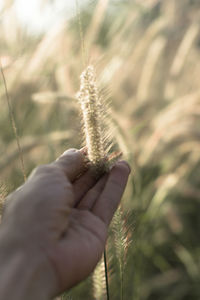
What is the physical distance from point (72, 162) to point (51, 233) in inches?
9.1

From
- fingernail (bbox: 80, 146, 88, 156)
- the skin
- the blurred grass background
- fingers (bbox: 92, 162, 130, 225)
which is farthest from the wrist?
the blurred grass background

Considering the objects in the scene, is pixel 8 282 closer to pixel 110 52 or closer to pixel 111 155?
pixel 111 155

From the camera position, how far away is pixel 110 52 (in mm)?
2182

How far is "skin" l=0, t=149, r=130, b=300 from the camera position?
63 cm

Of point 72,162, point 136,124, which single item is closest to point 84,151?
point 72,162

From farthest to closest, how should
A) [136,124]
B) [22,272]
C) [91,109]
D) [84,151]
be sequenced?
[136,124] < [84,151] < [91,109] < [22,272]

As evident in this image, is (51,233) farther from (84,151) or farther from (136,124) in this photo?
(136,124)

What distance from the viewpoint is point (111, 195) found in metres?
0.87

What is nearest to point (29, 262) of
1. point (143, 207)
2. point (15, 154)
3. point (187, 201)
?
point (15, 154)

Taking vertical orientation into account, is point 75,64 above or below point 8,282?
above

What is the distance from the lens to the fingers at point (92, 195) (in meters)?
0.90

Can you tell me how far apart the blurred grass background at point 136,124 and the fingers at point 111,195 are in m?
0.54

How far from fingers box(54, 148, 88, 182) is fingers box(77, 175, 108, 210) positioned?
57 mm

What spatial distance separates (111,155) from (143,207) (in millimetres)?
743
